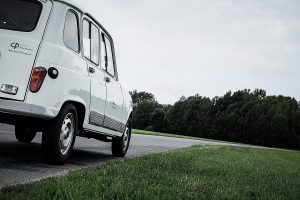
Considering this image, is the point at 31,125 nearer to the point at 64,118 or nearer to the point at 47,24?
the point at 64,118

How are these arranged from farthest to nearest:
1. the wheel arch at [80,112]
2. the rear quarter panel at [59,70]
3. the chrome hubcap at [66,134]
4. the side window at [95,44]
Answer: the side window at [95,44] < the wheel arch at [80,112] < the chrome hubcap at [66,134] < the rear quarter panel at [59,70]

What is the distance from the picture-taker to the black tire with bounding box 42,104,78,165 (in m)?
6.17

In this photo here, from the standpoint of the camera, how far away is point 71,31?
6.81m

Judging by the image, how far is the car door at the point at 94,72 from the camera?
7.28 m

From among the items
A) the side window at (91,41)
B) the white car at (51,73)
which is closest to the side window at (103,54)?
the side window at (91,41)

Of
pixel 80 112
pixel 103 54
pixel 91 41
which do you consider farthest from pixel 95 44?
pixel 80 112

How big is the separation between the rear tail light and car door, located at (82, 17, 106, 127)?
1.39 meters

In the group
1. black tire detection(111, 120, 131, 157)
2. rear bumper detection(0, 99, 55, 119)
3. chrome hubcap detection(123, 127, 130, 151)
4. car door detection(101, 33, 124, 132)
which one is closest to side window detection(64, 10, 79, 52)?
rear bumper detection(0, 99, 55, 119)

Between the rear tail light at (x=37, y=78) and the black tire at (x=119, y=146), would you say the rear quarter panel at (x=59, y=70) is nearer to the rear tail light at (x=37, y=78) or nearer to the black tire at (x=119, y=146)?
the rear tail light at (x=37, y=78)

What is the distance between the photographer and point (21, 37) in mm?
5984

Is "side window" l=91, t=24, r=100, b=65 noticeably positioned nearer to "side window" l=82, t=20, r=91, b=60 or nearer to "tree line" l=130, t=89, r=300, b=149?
"side window" l=82, t=20, r=91, b=60

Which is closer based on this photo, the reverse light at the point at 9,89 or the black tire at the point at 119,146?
the reverse light at the point at 9,89

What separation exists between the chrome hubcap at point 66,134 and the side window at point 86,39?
116 cm

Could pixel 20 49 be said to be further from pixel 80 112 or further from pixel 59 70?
pixel 80 112
